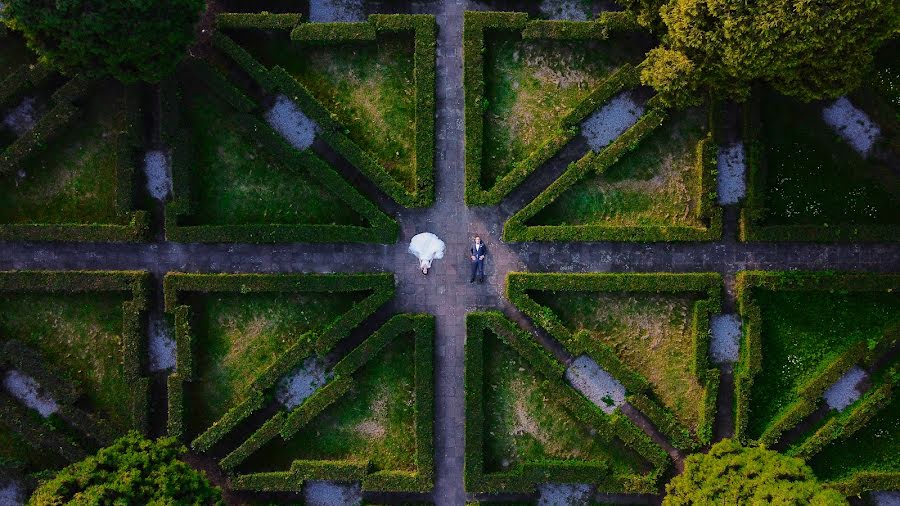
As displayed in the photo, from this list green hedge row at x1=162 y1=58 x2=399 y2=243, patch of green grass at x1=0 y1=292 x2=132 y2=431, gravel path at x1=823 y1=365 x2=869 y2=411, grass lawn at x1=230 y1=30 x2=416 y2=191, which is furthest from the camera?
patch of green grass at x1=0 y1=292 x2=132 y2=431

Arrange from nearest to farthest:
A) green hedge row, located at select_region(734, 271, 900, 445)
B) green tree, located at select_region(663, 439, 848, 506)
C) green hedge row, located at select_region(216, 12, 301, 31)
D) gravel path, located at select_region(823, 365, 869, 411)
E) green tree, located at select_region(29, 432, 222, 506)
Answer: green tree, located at select_region(29, 432, 222, 506) → green tree, located at select_region(663, 439, 848, 506) → green hedge row, located at select_region(216, 12, 301, 31) → green hedge row, located at select_region(734, 271, 900, 445) → gravel path, located at select_region(823, 365, 869, 411)

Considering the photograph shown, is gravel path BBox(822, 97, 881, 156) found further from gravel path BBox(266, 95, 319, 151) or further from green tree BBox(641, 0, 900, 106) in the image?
gravel path BBox(266, 95, 319, 151)

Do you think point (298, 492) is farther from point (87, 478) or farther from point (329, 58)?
point (329, 58)

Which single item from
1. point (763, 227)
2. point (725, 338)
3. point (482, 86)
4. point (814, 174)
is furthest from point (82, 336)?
point (814, 174)

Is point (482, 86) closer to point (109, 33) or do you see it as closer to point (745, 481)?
point (109, 33)

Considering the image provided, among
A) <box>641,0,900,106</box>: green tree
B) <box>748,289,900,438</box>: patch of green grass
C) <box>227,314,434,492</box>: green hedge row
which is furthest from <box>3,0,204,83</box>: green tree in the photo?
<box>748,289,900,438</box>: patch of green grass

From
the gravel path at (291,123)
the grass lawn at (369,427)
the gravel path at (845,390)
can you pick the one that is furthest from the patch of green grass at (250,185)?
the gravel path at (845,390)

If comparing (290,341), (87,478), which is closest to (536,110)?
(290,341)
